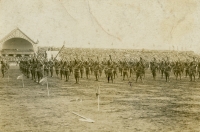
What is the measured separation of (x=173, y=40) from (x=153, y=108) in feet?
174

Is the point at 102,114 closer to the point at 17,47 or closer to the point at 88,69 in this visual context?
the point at 88,69

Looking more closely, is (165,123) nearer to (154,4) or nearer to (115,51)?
(115,51)

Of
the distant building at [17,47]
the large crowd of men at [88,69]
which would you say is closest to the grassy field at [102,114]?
the large crowd of men at [88,69]

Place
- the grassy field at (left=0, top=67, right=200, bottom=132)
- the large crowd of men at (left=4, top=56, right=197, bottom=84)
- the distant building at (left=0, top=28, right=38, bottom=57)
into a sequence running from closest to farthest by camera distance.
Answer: the grassy field at (left=0, top=67, right=200, bottom=132) < the large crowd of men at (left=4, top=56, right=197, bottom=84) < the distant building at (left=0, top=28, right=38, bottom=57)

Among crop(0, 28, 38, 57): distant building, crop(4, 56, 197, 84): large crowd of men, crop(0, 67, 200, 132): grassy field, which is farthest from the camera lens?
crop(0, 28, 38, 57): distant building

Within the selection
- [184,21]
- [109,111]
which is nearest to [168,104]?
[109,111]

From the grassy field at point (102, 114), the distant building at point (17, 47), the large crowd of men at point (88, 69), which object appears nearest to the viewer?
the grassy field at point (102, 114)

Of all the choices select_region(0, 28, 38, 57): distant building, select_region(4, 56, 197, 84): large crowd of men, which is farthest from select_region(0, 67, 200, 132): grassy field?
select_region(0, 28, 38, 57): distant building

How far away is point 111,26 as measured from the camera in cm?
5972

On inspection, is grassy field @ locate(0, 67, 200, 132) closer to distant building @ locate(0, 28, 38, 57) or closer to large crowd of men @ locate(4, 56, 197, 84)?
large crowd of men @ locate(4, 56, 197, 84)

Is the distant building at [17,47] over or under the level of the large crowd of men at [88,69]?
over

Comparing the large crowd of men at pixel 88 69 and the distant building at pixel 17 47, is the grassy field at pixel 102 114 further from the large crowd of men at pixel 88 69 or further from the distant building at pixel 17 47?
the distant building at pixel 17 47

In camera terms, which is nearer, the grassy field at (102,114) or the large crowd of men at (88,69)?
the grassy field at (102,114)

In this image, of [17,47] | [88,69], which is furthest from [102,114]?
[17,47]
